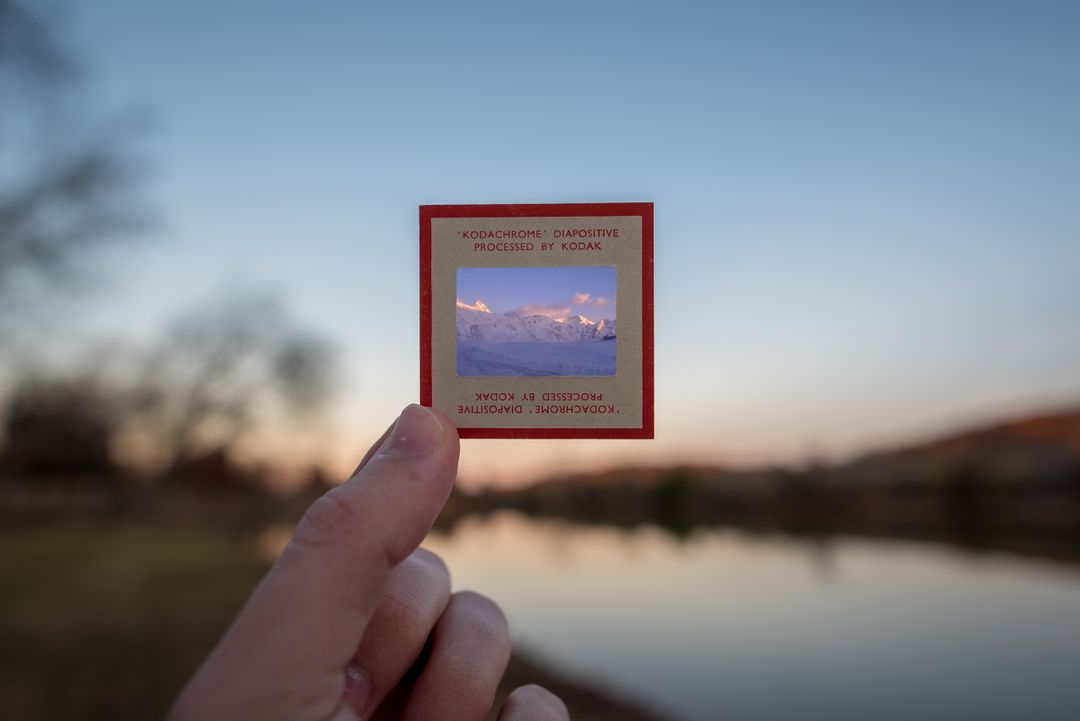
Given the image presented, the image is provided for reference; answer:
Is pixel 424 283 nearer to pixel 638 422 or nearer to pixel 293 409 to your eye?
pixel 638 422

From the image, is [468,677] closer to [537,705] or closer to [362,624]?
[537,705]

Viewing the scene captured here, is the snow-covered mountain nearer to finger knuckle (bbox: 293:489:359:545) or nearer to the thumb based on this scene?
the thumb

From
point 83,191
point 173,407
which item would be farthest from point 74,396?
point 83,191

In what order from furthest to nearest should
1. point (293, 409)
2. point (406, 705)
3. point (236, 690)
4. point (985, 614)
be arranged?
1. point (293, 409)
2. point (985, 614)
3. point (406, 705)
4. point (236, 690)

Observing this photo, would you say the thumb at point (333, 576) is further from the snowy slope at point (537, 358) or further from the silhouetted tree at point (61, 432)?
the silhouetted tree at point (61, 432)

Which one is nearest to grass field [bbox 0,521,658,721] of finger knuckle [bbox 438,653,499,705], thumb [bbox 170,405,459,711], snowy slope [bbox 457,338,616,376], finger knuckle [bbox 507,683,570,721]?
finger knuckle [bbox 507,683,570,721]

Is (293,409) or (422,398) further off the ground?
(422,398)

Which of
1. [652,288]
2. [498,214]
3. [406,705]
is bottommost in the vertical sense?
[406,705]
